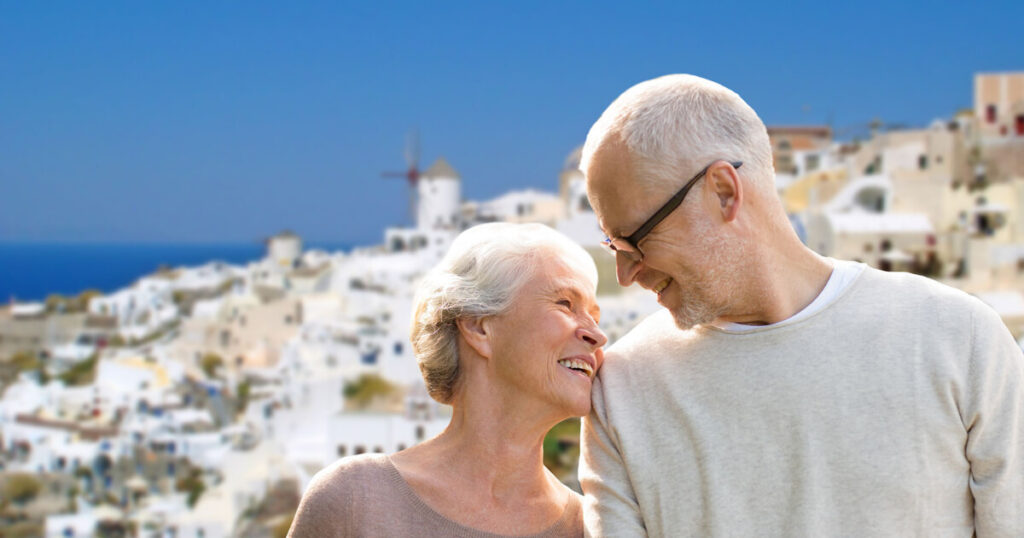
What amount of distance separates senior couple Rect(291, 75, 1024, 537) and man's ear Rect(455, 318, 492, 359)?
0.22 metres

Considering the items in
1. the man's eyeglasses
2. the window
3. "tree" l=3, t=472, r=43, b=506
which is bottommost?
"tree" l=3, t=472, r=43, b=506

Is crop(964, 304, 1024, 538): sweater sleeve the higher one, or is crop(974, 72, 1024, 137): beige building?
crop(974, 72, 1024, 137): beige building

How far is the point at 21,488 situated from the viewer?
74.4 feet

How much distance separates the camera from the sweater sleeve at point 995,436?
1.46m

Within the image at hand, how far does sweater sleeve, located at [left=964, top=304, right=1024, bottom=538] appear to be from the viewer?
1462 millimetres

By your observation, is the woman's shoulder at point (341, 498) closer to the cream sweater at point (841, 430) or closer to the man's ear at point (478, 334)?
the man's ear at point (478, 334)

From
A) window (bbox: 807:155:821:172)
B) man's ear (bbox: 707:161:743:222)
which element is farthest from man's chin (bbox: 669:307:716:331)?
window (bbox: 807:155:821:172)

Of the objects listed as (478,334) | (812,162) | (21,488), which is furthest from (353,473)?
(812,162)

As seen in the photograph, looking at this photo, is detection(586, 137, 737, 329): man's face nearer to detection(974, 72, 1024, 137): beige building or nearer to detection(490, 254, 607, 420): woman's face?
detection(490, 254, 607, 420): woman's face

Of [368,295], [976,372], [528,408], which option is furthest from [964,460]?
[368,295]

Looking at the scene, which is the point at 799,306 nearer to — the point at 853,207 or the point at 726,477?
the point at 726,477

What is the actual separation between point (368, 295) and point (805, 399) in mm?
26771

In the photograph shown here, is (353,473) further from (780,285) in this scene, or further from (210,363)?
(210,363)

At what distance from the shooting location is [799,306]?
1599mm
